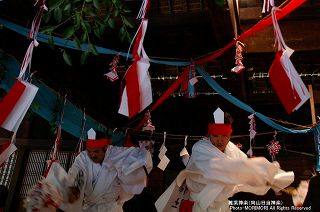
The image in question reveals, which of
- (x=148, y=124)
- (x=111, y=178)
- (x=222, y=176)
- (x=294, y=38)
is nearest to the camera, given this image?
(x=222, y=176)

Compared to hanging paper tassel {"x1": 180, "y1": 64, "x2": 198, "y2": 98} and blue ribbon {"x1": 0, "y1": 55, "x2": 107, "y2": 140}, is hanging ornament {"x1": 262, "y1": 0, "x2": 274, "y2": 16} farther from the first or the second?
blue ribbon {"x1": 0, "y1": 55, "x2": 107, "y2": 140}

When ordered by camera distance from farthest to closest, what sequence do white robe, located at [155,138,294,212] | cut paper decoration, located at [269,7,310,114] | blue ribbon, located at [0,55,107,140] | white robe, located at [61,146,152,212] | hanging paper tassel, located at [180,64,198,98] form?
hanging paper tassel, located at [180,64,198,98] → white robe, located at [61,146,152,212] → blue ribbon, located at [0,55,107,140] → white robe, located at [155,138,294,212] → cut paper decoration, located at [269,7,310,114]

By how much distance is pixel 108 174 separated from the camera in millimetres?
5230

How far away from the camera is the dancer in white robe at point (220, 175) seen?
12.2 ft

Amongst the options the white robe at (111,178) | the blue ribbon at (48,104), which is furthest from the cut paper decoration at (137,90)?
the blue ribbon at (48,104)

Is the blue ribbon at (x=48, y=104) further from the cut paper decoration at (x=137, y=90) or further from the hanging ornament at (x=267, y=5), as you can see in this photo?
the hanging ornament at (x=267, y=5)

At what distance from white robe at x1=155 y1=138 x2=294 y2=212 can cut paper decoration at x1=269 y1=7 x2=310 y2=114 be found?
1.19 m

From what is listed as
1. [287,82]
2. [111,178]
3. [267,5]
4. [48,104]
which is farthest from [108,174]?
[267,5]

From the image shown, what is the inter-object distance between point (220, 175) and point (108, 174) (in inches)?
87.3

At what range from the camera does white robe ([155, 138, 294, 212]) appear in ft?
12.2

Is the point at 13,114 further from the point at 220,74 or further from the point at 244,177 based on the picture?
the point at 220,74

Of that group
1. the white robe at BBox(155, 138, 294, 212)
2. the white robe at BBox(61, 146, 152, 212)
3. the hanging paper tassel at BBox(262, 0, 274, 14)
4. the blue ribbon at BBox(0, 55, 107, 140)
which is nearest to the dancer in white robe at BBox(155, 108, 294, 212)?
the white robe at BBox(155, 138, 294, 212)

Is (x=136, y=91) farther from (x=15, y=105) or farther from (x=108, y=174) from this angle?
(x=108, y=174)

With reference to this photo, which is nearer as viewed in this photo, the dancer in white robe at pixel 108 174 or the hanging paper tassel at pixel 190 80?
the dancer in white robe at pixel 108 174
